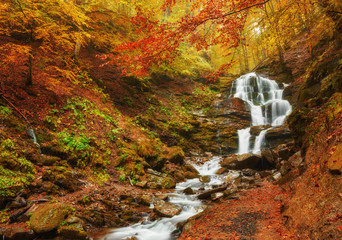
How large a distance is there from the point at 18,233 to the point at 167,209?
397 cm

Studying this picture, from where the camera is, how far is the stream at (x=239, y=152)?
5.30 meters

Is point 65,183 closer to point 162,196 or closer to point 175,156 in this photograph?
point 162,196

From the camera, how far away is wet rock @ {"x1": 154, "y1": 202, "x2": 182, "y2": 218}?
6.07 m

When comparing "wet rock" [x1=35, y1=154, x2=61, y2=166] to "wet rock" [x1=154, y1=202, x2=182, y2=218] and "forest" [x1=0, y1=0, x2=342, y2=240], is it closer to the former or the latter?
"forest" [x1=0, y1=0, x2=342, y2=240]

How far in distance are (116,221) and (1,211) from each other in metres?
2.69

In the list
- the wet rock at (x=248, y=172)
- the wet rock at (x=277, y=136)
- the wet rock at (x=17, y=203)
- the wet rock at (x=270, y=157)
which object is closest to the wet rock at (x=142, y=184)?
the wet rock at (x=17, y=203)

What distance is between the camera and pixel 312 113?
586cm

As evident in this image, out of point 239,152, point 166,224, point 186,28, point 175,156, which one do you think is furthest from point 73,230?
point 239,152

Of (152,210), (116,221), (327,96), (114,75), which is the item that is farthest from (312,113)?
(114,75)

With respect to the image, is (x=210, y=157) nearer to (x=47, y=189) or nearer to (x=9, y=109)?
(x=47, y=189)

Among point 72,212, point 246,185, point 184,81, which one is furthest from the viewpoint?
point 184,81

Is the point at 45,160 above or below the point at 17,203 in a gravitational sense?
above

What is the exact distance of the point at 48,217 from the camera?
4184 millimetres

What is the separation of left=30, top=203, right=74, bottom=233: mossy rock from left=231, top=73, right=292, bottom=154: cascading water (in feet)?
39.3
